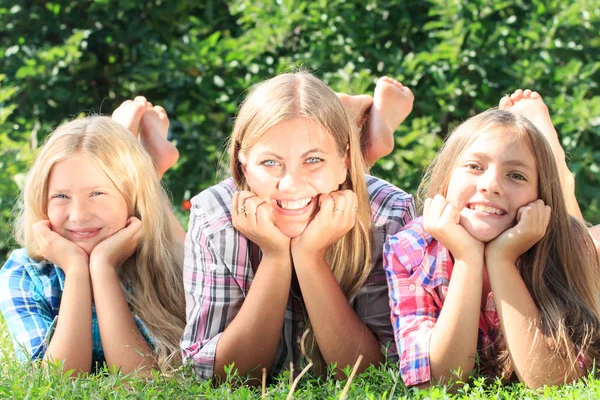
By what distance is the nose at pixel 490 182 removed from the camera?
10.6 ft

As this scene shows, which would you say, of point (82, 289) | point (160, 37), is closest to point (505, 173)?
point (82, 289)

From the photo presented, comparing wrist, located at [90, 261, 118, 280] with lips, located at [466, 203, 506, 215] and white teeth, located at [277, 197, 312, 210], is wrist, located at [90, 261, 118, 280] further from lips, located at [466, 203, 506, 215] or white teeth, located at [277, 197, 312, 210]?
lips, located at [466, 203, 506, 215]

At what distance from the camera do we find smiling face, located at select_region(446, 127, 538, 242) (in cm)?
322

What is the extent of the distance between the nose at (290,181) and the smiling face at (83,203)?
33.7 inches

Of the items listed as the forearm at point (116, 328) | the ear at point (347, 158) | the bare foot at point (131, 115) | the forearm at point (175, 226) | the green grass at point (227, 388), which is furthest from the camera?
the bare foot at point (131, 115)

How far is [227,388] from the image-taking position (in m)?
2.94

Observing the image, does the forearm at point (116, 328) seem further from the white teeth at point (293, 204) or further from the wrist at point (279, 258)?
the white teeth at point (293, 204)

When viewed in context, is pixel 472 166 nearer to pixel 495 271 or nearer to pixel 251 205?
pixel 495 271

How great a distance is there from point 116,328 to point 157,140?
1708mm

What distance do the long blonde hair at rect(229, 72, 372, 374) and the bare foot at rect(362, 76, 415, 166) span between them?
1.01 meters

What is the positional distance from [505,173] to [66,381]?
1749 millimetres

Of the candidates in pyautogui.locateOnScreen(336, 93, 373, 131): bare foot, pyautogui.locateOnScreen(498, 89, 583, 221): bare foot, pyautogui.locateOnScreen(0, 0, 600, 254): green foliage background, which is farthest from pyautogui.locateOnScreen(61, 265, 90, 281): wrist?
pyautogui.locateOnScreen(0, 0, 600, 254): green foliage background

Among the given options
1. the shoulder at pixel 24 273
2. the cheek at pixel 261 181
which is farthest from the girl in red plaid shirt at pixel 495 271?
the shoulder at pixel 24 273

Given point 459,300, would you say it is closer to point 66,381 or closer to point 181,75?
point 66,381
